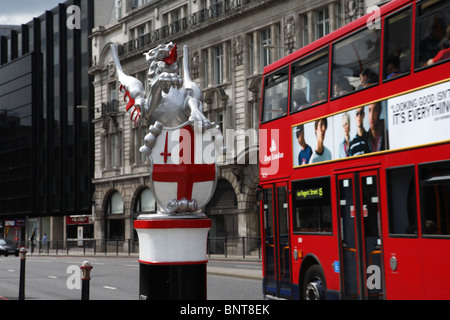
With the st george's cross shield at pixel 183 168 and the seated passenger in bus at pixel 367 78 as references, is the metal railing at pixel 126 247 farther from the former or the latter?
the st george's cross shield at pixel 183 168

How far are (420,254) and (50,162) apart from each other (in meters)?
55.4

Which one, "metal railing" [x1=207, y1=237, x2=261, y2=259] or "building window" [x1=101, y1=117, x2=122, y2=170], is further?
"building window" [x1=101, y1=117, x2=122, y2=170]

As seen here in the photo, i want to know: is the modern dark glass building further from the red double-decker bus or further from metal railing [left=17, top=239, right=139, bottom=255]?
the red double-decker bus

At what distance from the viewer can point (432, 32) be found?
27.1 ft

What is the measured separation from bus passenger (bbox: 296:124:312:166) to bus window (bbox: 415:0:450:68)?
3.05 m

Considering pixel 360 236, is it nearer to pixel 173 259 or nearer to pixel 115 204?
pixel 173 259

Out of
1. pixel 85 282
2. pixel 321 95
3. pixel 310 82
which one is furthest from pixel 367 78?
pixel 85 282

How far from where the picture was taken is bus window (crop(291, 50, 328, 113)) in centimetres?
1091

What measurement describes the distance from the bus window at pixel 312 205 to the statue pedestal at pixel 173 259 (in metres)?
5.35

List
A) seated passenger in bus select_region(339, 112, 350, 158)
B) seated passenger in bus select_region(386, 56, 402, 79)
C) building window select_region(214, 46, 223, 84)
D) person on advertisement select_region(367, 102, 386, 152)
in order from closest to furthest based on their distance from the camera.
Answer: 1. seated passenger in bus select_region(386, 56, 402, 79)
2. person on advertisement select_region(367, 102, 386, 152)
3. seated passenger in bus select_region(339, 112, 350, 158)
4. building window select_region(214, 46, 223, 84)

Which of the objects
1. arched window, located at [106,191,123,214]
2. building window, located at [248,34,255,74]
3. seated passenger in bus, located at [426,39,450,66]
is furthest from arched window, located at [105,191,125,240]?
seated passenger in bus, located at [426,39,450,66]

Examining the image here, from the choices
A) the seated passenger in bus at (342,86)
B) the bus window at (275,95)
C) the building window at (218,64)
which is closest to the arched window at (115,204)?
the building window at (218,64)

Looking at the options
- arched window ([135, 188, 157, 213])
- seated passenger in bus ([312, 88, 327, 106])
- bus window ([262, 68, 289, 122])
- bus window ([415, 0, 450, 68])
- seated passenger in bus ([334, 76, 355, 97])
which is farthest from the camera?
arched window ([135, 188, 157, 213])

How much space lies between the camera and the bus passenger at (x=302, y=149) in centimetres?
1108
